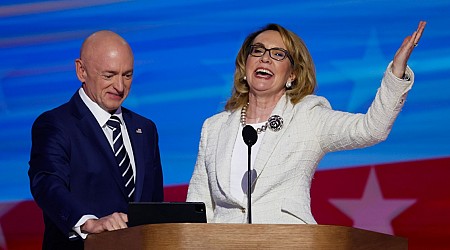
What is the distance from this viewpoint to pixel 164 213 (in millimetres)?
3270

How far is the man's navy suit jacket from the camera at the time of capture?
3.71 metres

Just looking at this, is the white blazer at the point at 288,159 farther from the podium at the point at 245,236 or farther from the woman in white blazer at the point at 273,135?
the podium at the point at 245,236

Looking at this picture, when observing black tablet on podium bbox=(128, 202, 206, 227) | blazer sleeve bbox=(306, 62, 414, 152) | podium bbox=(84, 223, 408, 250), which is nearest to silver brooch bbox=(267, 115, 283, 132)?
blazer sleeve bbox=(306, 62, 414, 152)

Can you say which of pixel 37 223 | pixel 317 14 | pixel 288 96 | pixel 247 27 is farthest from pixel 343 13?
→ pixel 37 223

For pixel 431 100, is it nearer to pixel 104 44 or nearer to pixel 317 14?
pixel 317 14

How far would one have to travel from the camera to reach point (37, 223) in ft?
17.2

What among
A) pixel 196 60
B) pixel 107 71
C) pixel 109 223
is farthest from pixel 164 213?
pixel 196 60

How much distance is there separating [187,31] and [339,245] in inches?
86.1

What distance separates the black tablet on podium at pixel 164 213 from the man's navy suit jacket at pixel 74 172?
0.42 metres

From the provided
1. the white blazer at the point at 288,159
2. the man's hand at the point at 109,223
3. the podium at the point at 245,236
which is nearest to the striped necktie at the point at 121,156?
the white blazer at the point at 288,159

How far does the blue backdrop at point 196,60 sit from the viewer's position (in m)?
4.70

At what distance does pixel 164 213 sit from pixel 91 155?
2.23 feet

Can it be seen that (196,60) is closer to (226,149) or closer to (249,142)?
(226,149)

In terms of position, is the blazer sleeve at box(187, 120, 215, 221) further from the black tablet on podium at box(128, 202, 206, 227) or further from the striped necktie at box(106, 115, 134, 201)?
the black tablet on podium at box(128, 202, 206, 227)
